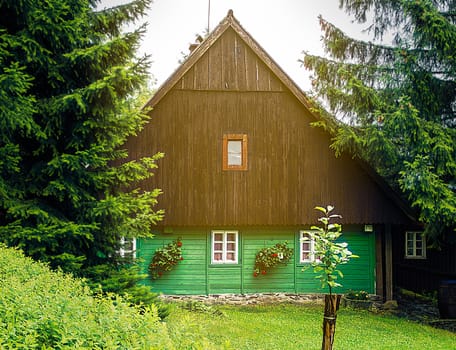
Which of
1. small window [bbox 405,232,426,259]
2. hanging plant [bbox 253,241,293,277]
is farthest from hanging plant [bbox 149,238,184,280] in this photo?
small window [bbox 405,232,426,259]

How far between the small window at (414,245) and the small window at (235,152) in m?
7.54

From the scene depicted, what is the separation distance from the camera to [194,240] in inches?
642

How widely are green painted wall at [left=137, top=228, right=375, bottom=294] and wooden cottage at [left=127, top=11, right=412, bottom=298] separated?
1.1 inches

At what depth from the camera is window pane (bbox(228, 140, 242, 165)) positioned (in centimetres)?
1621

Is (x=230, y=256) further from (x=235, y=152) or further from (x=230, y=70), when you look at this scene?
(x=230, y=70)

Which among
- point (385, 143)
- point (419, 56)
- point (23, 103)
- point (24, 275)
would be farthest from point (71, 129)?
point (419, 56)

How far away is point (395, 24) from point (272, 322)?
29.1 ft

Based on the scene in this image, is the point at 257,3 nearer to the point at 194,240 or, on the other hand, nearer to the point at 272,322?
the point at 194,240

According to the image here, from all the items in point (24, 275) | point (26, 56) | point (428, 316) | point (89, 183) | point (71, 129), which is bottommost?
point (428, 316)

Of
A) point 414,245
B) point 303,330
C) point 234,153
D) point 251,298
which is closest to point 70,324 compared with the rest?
point 303,330

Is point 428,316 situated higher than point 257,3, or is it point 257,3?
point 257,3

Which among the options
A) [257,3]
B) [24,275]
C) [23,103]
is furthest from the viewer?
[257,3]

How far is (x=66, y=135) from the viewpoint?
Answer: 1100 centimetres

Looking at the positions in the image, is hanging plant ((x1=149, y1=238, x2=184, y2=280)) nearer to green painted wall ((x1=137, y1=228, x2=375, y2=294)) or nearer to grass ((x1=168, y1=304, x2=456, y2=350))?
green painted wall ((x1=137, y1=228, x2=375, y2=294))
